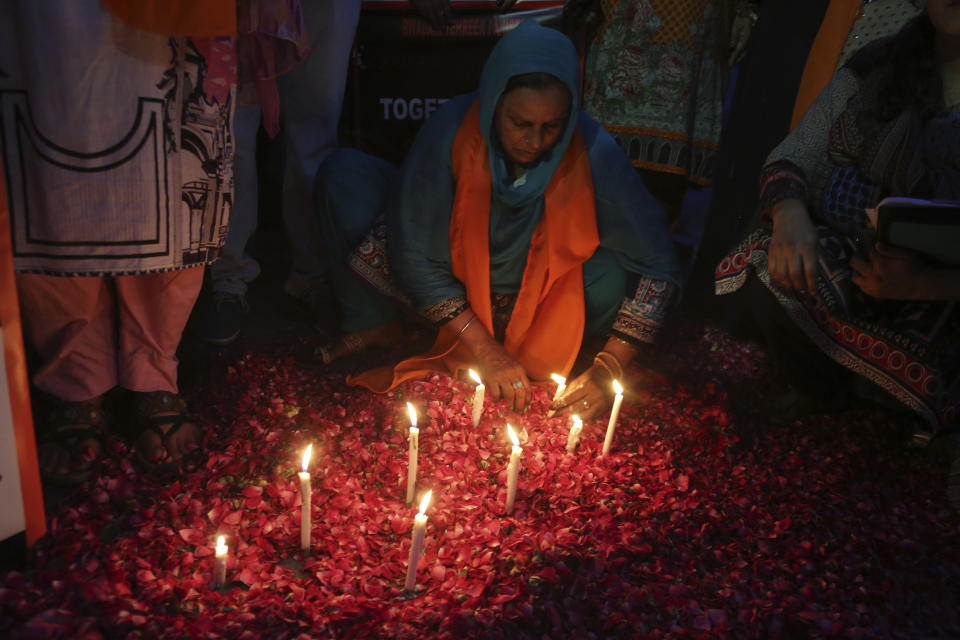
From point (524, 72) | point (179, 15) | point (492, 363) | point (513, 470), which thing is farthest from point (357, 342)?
point (179, 15)

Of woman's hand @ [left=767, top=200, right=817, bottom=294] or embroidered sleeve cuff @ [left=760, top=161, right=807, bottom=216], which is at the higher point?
embroidered sleeve cuff @ [left=760, top=161, right=807, bottom=216]

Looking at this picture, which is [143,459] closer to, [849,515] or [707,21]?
[849,515]

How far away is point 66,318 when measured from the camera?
1794mm

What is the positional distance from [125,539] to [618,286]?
1.90 m

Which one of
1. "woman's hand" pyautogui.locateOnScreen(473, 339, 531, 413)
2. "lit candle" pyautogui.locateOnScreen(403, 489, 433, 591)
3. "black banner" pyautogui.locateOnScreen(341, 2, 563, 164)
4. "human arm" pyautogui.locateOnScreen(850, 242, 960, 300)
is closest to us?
"lit candle" pyautogui.locateOnScreen(403, 489, 433, 591)

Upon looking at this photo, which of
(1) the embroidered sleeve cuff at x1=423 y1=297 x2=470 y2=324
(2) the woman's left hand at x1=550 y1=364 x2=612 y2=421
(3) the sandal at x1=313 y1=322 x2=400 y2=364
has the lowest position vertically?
A: (3) the sandal at x1=313 y1=322 x2=400 y2=364

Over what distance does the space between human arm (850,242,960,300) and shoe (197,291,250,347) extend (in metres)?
2.42

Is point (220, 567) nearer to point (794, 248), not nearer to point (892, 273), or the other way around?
point (794, 248)

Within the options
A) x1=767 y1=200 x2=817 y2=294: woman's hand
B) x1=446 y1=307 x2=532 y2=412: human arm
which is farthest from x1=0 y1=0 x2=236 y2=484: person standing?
x1=767 y1=200 x2=817 y2=294: woman's hand

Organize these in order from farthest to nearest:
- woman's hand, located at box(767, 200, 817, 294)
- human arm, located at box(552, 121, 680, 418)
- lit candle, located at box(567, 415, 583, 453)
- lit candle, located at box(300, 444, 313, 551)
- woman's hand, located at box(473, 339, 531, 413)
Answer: human arm, located at box(552, 121, 680, 418)
woman's hand, located at box(473, 339, 531, 413)
lit candle, located at box(567, 415, 583, 453)
woman's hand, located at box(767, 200, 817, 294)
lit candle, located at box(300, 444, 313, 551)

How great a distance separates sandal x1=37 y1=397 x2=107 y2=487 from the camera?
1.80 meters

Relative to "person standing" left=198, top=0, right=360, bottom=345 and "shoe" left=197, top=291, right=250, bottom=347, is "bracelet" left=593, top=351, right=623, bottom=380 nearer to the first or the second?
"person standing" left=198, top=0, right=360, bottom=345

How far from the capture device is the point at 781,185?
221 centimetres

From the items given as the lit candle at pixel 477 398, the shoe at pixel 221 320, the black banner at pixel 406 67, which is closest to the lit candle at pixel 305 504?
the lit candle at pixel 477 398
